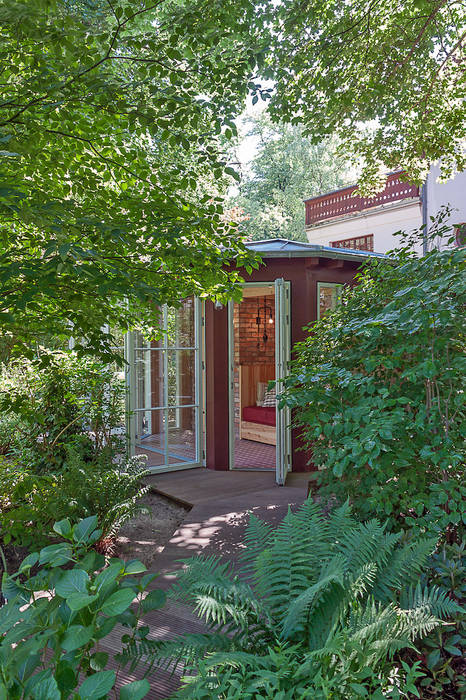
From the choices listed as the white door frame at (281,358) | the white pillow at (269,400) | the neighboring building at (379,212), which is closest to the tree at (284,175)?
the neighboring building at (379,212)

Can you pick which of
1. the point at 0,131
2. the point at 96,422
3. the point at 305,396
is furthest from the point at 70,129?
the point at 96,422

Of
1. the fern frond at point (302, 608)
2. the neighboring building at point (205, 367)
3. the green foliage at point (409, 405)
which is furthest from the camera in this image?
the neighboring building at point (205, 367)

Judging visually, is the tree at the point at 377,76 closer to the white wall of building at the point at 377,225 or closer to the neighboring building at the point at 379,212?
the neighboring building at the point at 379,212

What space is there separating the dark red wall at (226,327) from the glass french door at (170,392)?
6.4 inches

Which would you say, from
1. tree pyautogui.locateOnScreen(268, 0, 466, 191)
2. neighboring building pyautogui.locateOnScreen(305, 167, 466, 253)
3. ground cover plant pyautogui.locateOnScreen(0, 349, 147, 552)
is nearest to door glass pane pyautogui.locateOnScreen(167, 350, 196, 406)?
ground cover plant pyautogui.locateOnScreen(0, 349, 147, 552)

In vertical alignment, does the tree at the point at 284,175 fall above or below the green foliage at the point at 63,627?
above

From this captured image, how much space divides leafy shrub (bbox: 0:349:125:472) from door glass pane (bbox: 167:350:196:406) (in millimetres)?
897

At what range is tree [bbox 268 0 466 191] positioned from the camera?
433 cm

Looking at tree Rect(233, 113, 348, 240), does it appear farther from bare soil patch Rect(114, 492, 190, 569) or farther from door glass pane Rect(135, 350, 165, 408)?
bare soil patch Rect(114, 492, 190, 569)

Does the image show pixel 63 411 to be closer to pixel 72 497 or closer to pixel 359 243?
pixel 72 497

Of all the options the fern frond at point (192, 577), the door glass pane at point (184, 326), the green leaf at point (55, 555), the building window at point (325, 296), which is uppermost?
the building window at point (325, 296)

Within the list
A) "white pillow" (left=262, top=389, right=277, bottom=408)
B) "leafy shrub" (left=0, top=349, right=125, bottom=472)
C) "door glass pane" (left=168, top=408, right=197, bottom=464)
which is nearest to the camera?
"leafy shrub" (left=0, top=349, right=125, bottom=472)

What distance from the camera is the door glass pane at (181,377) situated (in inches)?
227

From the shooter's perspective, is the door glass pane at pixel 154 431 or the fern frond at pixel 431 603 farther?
the door glass pane at pixel 154 431
